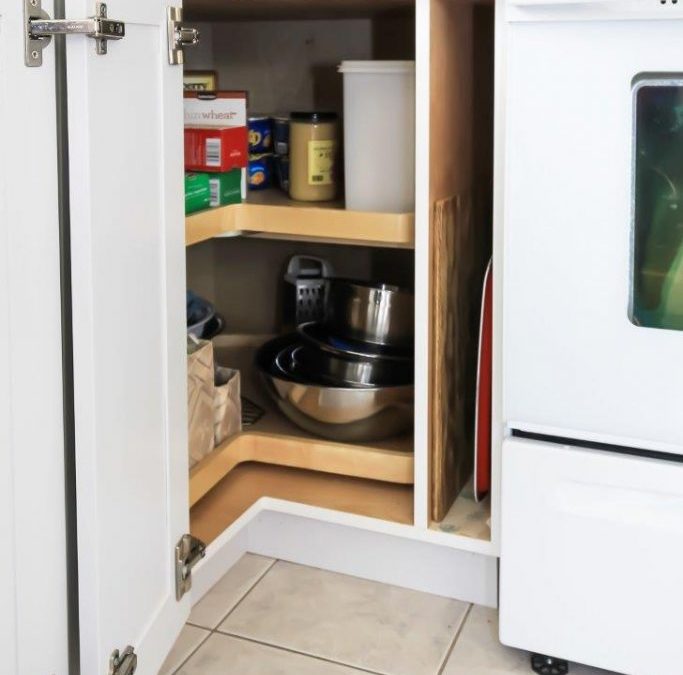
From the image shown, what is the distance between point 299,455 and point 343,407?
0.36ft

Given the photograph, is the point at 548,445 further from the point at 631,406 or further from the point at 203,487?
the point at 203,487

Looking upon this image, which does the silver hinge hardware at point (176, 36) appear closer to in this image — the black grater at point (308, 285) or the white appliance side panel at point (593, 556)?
the white appliance side panel at point (593, 556)

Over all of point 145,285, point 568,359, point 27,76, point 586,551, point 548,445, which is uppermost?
point 27,76

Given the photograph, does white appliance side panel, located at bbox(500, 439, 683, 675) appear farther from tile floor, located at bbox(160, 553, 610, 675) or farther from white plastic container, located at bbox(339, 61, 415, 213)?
white plastic container, located at bbox(339, 61, 415, 213)

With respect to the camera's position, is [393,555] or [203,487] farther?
[393,555]

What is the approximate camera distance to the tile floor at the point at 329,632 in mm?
1479

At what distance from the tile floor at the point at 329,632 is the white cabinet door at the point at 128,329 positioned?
22cm

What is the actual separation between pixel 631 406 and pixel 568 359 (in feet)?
0.32

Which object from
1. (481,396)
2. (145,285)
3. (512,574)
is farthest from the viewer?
(481,396)

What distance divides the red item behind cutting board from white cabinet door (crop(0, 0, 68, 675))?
66cm

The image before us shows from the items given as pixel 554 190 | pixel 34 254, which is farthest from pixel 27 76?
pixel 554 190

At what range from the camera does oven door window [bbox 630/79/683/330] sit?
1255 mm

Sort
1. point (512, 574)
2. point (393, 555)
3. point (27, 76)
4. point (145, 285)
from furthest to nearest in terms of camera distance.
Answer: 1. point (393, 555)
2. point (512, 574)
3. point (145, 285)
4. point (27, 76)

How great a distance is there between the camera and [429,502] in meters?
1.59
